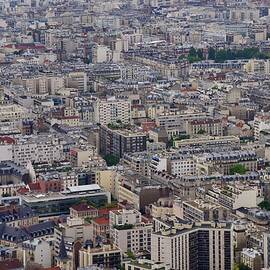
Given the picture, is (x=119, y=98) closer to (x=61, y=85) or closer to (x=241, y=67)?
(x=61, y=85)

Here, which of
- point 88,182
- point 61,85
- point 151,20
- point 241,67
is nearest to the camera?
point 88,182

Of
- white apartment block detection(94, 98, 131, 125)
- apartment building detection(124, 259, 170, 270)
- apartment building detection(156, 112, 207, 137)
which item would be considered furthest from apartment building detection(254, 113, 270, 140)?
apartment building detection(124, 259, 170, 270)

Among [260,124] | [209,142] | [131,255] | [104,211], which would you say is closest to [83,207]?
[104,211]

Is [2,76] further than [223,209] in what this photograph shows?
Yes

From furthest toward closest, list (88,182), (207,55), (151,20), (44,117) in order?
(151,20)
(207,55)
(44,117)
(88,182)

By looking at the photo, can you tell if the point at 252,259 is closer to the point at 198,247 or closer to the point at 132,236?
the point at 198,247

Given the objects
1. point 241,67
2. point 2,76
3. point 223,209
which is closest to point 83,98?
point 2,76

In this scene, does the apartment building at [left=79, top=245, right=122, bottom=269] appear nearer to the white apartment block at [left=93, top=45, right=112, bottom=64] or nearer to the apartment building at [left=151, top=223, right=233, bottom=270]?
the apartment building at [left=151, top=223, right=233, bottom=270]
